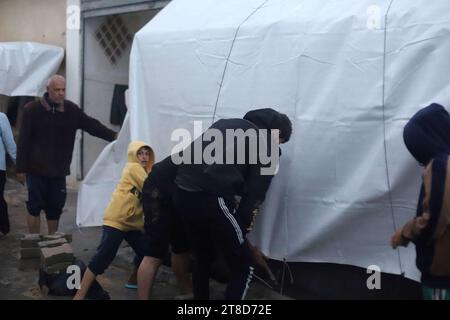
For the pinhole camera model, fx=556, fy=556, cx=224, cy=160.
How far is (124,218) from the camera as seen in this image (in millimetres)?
4371

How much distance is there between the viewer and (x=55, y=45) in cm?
880

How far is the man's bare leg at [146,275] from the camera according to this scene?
163 inches

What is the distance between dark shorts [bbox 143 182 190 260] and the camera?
4.07m

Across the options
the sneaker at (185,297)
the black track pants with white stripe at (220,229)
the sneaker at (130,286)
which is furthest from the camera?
the sneaker at (130,286)

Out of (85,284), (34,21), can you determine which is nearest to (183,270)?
(85,284)

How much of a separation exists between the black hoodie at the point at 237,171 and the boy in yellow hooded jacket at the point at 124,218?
2.37 feet

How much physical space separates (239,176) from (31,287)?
2203 millimetres

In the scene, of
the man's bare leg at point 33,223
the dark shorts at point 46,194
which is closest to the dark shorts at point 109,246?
the dark shorts at point 46,194

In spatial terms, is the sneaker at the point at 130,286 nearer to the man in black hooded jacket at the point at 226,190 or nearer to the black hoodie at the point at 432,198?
the man in black hooded jacket at the point at 226,190

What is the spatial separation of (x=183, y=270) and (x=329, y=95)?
1.80m

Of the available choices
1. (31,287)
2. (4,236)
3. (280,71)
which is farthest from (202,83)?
(4,236)

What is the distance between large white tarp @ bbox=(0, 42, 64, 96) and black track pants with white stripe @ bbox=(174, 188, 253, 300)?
17.3 feet

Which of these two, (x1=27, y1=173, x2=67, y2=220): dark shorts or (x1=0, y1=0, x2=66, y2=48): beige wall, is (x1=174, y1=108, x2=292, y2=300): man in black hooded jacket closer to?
(x1=27, y1=173, x2=67, y2=220): dark shorts

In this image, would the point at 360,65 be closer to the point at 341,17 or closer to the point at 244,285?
the point at 341,17
